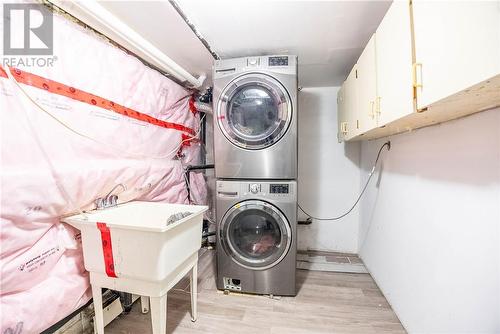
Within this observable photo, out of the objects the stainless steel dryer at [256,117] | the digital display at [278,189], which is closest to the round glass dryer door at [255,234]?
the digital display at [278,189]

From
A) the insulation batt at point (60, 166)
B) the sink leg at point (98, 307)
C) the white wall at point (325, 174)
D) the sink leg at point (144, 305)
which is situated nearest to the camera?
the insulation batt at point (60, 166)

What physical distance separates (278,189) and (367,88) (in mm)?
953

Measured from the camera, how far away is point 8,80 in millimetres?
918

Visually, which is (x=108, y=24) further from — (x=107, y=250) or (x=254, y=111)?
(x=107, y=250)

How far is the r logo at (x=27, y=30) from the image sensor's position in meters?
0.93

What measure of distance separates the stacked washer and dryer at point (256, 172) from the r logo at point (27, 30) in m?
1.06

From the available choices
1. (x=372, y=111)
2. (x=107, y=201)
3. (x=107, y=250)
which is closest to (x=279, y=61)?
(x=372, y=111)

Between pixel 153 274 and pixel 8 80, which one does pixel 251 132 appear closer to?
pixel 153 274

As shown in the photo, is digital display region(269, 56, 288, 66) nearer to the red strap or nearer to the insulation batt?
the insulation batt

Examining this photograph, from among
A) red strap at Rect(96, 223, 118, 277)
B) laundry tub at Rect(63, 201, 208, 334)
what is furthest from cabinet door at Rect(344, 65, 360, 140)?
red strap at Rect(96, 223, 118, 277)

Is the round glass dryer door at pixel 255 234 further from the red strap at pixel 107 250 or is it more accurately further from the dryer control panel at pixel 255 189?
the red strap at pixel 107 250

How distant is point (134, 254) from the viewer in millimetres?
1130

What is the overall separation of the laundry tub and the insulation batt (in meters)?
0.11

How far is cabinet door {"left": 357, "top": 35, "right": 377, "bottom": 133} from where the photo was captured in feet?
4.21
